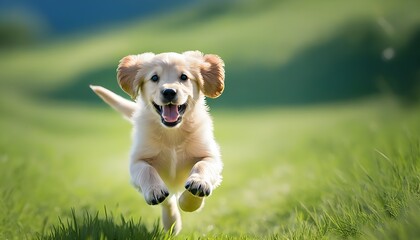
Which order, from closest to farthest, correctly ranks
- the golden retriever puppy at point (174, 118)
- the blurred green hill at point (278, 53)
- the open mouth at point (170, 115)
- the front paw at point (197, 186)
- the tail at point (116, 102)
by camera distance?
the front paw at point (197, 186) → the open mouth at point (170, 115) → the golden retriever puppy at point (174, 118) → the tail at point (116, 102) → the blurred green hill at point (278, 53)

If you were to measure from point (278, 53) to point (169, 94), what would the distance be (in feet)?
44.9

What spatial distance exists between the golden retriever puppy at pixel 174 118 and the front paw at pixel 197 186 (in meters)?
0.31

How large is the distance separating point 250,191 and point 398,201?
14.3 ft

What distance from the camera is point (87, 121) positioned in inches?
603

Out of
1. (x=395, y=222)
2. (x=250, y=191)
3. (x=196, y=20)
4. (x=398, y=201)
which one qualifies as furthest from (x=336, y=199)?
(x=196, y=20)

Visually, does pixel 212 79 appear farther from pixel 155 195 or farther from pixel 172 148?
pixel 155 195

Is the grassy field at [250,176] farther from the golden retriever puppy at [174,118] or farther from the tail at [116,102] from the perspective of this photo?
the tail at [116,102]

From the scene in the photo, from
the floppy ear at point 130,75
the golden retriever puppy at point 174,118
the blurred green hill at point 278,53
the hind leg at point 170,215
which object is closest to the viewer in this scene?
the golden retriever puppy at point 174,118

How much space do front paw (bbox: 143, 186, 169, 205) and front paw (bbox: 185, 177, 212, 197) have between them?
156 millimetres

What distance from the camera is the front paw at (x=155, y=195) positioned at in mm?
3602

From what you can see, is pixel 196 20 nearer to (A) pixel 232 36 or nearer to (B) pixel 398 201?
(A) pixel 232 36

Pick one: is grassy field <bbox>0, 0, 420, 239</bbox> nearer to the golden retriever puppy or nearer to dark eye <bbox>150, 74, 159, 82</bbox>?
the golden retriever puppy

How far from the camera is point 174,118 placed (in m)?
3.97

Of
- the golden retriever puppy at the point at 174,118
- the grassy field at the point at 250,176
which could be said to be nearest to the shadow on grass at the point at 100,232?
the grassy field at the point at 250,176
